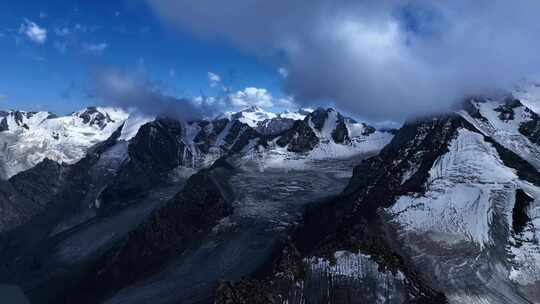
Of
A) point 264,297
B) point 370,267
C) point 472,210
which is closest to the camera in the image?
point 264,297

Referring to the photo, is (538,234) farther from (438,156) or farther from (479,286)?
(438,156)

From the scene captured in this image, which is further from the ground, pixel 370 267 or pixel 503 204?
pixel 503 204

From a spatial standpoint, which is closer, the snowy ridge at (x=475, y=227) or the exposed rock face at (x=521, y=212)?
the snowy ridge at (x=475, y=227)

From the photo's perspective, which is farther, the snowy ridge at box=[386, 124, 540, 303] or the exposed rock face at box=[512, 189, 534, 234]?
the exposed rock face at box=[512, 189, 534, 234]

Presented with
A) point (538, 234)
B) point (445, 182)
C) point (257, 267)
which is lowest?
point (257, 267)

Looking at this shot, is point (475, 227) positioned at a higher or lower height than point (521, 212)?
lower

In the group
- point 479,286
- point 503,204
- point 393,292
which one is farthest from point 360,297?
point 503,204

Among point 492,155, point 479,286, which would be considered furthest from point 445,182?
point 479,286

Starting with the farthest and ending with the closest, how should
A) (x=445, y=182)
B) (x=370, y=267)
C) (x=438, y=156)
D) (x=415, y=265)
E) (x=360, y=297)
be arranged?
(x=438, y=156) → (x=445, y=182) → (x=415, y=265) → (x=370, y=267) → (x=360, y=297)

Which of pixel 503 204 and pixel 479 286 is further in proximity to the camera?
pixel 503 204

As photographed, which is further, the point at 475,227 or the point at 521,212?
the point at 521,212
